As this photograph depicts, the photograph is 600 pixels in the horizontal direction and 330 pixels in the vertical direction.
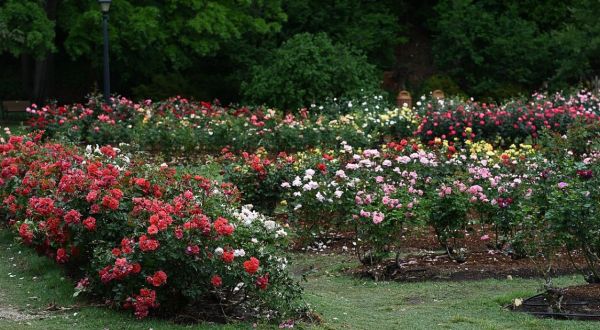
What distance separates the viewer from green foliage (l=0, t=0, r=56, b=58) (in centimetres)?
2192

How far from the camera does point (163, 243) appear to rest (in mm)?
6180

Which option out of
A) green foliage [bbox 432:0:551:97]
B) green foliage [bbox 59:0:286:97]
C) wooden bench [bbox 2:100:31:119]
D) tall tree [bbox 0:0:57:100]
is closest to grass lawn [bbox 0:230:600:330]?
tall tree [bbox 0:0:57:100]

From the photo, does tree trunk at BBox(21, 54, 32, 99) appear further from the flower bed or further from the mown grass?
the flower bed

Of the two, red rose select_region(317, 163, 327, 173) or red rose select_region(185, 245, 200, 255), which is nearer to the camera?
red rose select_region(185, 245, 200, 255)

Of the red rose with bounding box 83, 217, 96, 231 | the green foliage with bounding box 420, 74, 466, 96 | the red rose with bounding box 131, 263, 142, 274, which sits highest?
the green foliage with bounding box 420, 74, 466, 96

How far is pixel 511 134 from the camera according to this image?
15.9 m

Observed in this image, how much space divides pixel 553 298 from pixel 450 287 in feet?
4.08

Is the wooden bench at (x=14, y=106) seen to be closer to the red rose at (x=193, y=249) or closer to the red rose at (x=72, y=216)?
the red rose at (x=72, y=216)

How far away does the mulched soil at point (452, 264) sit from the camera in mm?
8445

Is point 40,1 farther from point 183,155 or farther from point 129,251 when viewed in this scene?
point 129,251

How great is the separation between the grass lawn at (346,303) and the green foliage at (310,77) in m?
11.7

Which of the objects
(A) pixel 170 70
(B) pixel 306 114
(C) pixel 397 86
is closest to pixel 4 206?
(B) pixel 306 114

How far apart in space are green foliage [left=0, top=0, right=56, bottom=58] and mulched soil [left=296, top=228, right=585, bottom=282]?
46.4ft

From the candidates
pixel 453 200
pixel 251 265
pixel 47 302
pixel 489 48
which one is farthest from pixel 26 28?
pixel 251 265
